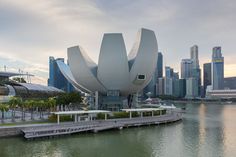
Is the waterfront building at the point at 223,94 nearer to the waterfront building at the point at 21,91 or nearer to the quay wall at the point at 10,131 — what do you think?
the waterfront building at the point at 21,91

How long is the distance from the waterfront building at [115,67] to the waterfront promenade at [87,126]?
10264 millimetres

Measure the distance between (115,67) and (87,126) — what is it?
17.3 meters

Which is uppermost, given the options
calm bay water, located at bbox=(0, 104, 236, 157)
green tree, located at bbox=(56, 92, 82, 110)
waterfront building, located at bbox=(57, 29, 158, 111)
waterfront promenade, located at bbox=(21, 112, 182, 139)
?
waterfront building, located at bbox=(57, 29, 158, 111)

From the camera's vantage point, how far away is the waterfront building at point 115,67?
151 feet

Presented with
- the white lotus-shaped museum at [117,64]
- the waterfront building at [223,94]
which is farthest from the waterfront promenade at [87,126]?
the waterfront building at [223,94]

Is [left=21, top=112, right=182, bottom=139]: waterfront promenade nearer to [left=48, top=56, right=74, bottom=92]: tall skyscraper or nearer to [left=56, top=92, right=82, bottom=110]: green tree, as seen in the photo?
[left=56, top=92, right=82, bottom=110]: green tree

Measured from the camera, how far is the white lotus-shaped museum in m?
46.1

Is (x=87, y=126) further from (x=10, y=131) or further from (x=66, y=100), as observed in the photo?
(x=66, y=100)

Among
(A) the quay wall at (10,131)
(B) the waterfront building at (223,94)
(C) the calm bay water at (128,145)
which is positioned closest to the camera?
(C) the calm bay water at (128,145)

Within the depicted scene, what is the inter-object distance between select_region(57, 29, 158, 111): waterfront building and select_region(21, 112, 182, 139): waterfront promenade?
10.3 metres

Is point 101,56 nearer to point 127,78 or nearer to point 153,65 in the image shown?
point 127,78

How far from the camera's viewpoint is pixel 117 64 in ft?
153

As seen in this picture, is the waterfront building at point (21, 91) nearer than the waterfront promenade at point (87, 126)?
No

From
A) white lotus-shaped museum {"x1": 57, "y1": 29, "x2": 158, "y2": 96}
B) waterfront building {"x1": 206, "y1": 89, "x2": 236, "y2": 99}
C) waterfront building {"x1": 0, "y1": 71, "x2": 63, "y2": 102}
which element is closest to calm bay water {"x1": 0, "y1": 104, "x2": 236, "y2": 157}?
white lotus-shaped museum {"x1": 57, "y1": 29, "x2": 158, "y2": 96}
